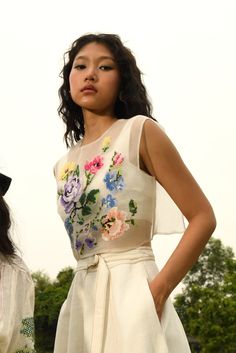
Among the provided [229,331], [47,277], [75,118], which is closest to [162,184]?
[75,118]

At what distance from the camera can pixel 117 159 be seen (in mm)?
4035

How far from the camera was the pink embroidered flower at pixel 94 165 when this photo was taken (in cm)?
409

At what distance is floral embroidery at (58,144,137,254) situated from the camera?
3926 mm

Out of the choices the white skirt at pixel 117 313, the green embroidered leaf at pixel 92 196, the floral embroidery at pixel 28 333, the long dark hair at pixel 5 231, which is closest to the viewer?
the white skirt at pixel 117 313

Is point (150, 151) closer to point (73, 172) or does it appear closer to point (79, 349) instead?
point (73, 172)

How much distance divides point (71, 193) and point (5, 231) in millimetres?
559

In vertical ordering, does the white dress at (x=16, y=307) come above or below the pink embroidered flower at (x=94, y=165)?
below

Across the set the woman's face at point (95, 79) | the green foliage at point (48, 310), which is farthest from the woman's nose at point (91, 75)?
the green foliage at point (48, 310)

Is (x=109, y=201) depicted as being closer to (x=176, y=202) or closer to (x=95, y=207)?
(x=95, y=207)

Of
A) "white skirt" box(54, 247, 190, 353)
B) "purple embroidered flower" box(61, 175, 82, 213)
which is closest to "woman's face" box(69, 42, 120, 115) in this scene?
"purple embroidered flower" box(61, 175, 82, 213)

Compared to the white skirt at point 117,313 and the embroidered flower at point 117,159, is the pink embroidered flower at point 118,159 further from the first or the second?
the white skirt at point 117,313

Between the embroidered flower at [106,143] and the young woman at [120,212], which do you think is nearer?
the young woman at [120,212]

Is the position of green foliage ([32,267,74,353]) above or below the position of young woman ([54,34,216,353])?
above

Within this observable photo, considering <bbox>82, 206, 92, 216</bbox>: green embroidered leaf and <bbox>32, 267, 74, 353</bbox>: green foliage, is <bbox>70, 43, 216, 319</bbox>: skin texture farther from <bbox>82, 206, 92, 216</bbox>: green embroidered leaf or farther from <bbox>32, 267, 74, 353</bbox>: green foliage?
<bbox>32, 267, 74, 353</bbox>: green foliage
